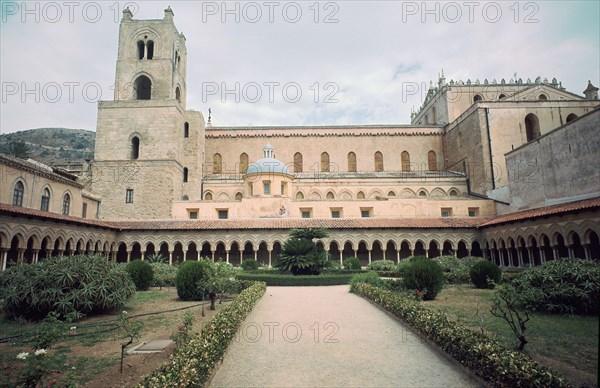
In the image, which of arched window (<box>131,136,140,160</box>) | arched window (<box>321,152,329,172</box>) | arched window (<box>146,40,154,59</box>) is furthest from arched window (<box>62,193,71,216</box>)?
arched window (<box>321,152,329,172</box>)

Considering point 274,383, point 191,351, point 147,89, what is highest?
point 147,89

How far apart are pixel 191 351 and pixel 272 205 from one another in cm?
2468

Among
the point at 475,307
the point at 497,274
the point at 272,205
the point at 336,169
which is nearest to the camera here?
the point at 475,307

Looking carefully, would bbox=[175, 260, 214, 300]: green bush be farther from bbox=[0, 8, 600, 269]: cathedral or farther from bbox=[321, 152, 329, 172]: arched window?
bbox=[321, 152, 329, 172]: arched window

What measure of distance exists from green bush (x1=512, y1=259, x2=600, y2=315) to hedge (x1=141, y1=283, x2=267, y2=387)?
7728 mm

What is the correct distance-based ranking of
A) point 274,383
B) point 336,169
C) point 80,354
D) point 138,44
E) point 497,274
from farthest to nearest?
1. point 336,169
2. point 138,44
3. point 497,274
4. point 80,354
5. point 274,383

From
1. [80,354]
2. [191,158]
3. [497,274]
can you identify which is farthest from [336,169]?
[80,354]

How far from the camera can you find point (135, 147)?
33969mm

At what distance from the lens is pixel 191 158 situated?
1401 inches

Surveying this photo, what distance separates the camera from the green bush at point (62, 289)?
1012cm

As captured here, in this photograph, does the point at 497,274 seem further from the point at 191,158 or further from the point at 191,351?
the point at 191,158

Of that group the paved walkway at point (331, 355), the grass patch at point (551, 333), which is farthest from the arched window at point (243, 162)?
the grass patch at point (551, 333)

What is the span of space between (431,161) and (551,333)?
34.0 meters

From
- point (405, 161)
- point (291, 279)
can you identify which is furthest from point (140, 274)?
point (405, 161)
